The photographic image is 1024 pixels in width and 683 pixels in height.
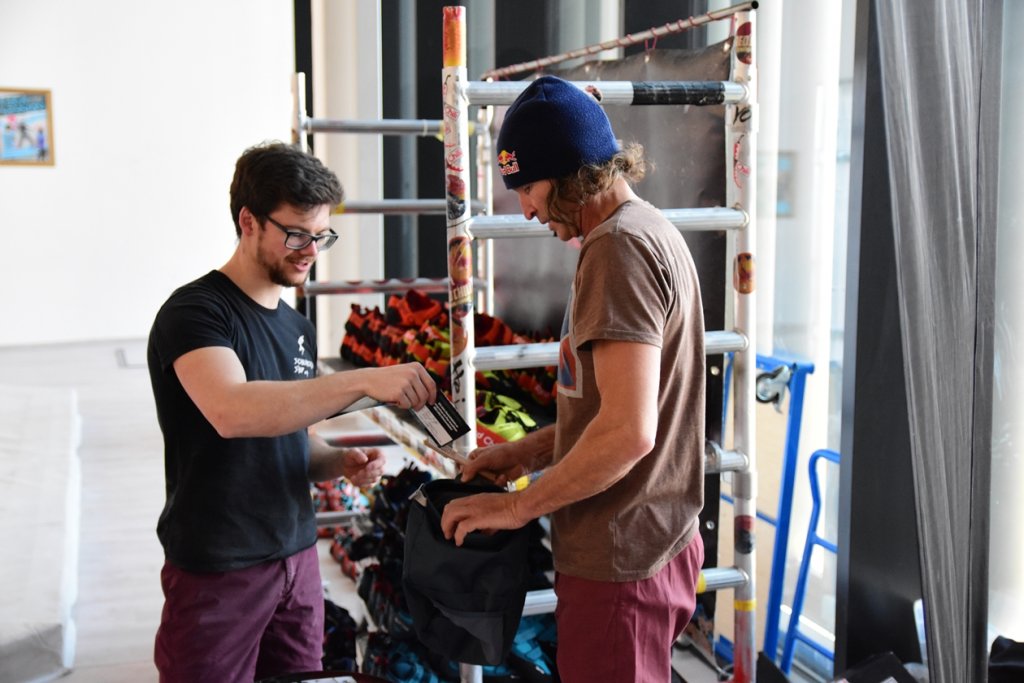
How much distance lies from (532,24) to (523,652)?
2.33m

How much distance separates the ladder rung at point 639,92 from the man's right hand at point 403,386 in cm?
61

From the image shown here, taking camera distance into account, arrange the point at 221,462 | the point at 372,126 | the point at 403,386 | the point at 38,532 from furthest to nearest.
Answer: the point at 38,532, the point at 372,126, the point at 221,462, the point at 403,386

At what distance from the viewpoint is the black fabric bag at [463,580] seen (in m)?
1.67

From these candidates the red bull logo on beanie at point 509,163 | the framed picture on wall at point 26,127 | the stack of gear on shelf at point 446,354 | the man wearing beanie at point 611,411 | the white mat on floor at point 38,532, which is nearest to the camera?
the man wearing beanie at point 611,411

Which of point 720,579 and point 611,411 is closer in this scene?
point 611,411

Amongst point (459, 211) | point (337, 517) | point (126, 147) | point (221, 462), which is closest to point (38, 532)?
point (337, 517)

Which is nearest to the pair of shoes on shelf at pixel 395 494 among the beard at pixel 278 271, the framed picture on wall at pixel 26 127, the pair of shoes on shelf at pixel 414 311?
the pair of shoes on shelf at pixel 414 311

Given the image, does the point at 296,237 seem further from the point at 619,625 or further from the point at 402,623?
the point at 402,623

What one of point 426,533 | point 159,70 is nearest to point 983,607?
point 426,533

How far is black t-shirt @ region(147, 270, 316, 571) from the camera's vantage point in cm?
196

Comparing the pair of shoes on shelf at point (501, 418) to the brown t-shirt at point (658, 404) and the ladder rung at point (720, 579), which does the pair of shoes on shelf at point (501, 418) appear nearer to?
the ladder rung at point (720, 579)

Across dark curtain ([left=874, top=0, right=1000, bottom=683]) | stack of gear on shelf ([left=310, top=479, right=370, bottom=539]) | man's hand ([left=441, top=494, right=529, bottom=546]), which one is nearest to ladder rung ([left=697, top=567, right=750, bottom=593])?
dark curtain ([left=874, top=0, right=1000, bottom=683])

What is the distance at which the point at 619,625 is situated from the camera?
163 centimetres

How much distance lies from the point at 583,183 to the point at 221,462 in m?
0.95
